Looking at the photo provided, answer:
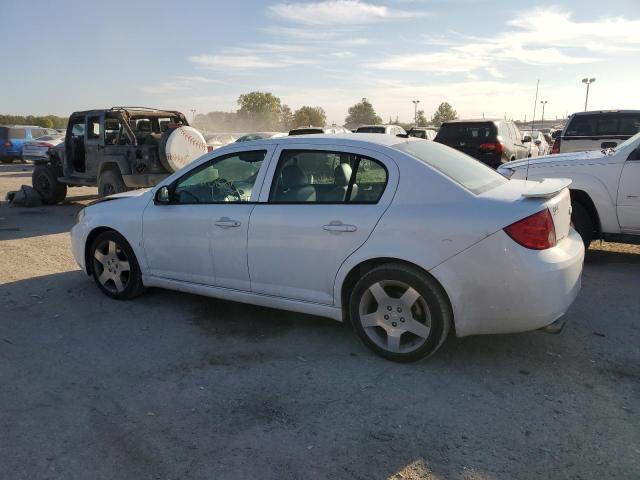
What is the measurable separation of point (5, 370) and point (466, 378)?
10.6 ft

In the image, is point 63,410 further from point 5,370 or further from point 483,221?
point 483,221

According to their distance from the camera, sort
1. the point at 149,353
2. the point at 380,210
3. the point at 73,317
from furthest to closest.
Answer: the point at 73,317, the point at 149,353, the point at 380,210

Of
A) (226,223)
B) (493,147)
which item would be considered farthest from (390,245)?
(493,147)

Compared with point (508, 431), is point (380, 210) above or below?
above

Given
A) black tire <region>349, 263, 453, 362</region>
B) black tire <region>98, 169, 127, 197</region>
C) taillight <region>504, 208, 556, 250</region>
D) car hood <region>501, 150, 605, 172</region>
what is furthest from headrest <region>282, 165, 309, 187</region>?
black tire <region>98, 169, 127, 197</region>

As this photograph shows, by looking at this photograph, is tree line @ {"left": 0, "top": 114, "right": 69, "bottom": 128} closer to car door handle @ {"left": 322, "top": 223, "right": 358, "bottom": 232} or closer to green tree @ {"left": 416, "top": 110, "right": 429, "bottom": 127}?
green tree @ {"left": 416, "top": 110, "right": 429, "bottom": 127}

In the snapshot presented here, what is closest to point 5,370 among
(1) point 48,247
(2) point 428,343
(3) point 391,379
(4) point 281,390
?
(4) point 281,390

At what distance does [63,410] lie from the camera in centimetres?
314

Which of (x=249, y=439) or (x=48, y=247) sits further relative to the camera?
(x=48, y=247)

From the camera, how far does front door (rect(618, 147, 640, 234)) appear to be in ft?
19.2

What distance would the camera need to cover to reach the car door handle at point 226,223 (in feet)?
13.6

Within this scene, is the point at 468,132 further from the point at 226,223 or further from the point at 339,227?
the point at 339,227

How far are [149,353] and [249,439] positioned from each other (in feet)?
4.74

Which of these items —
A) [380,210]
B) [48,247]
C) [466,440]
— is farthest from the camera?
Result: [48,247]
